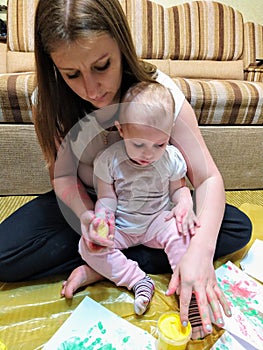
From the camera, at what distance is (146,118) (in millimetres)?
749

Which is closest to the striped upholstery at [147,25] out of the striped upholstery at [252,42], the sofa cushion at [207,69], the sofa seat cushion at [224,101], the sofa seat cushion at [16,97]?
the sofa cushion at [207,69]

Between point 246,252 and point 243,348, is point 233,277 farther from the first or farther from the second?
point 243,348

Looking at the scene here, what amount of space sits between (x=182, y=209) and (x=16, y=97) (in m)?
0.76

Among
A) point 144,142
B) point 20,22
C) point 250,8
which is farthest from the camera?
point 250,8

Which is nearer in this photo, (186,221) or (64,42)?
(64,42)

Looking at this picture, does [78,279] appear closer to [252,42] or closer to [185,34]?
[185,34]

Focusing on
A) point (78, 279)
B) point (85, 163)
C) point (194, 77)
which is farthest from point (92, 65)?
point (194, 77)

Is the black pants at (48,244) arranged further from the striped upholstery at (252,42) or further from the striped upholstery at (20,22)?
the striped upholstery at (252,42)

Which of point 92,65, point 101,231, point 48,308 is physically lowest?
point 48,308

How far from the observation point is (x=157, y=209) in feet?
2.97

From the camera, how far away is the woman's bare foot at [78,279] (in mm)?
885

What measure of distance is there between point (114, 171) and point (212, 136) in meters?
0.69

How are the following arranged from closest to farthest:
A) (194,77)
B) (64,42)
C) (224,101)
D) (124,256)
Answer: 1. (64,42)
2. (124,256)
3. (224,101)
4. (194,77)

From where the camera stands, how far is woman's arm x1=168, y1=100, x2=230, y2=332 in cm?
73
